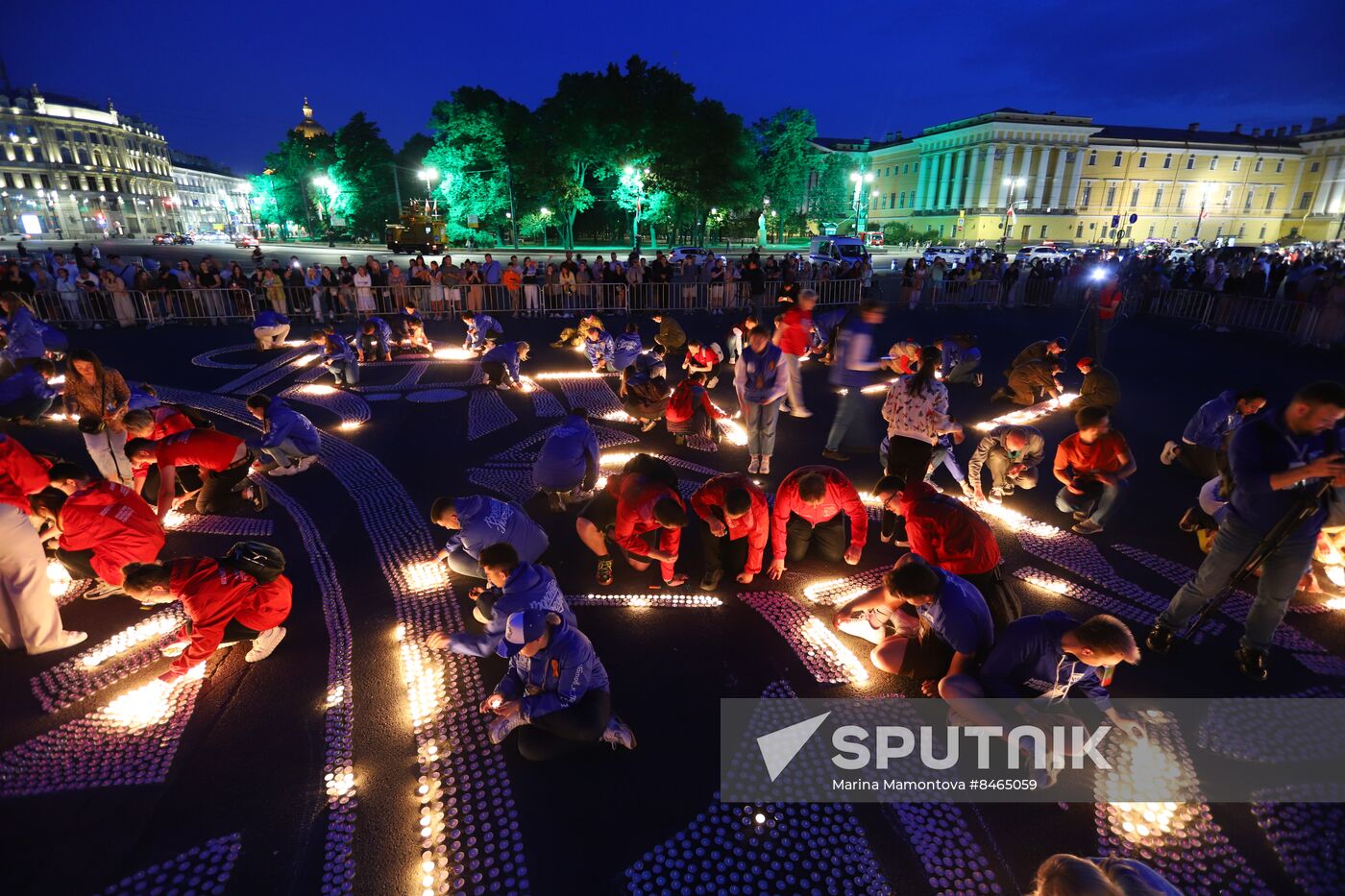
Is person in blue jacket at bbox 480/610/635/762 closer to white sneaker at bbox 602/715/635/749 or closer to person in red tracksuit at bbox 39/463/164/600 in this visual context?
white sneaker at bbox 602/715/635/749

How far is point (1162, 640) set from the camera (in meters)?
4.44

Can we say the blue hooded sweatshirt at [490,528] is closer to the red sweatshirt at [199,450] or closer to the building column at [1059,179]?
the red sweatshirt at [199,450]

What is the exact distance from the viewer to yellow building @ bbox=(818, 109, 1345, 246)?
223 feet

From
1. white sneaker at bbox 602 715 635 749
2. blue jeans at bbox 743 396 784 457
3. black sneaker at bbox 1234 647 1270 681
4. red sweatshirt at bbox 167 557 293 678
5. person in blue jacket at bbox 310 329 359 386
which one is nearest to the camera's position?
white sneaker at bbox 602 715 635 749

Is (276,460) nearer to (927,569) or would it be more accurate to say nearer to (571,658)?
(571,658)

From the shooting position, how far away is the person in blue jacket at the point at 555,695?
3.46 metres

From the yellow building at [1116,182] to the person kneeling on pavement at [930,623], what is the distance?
7456cm

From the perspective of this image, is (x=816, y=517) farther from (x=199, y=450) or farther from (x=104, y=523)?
(x=199, y=450)

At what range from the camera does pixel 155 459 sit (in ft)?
19.5

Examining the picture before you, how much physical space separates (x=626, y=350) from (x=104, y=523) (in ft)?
27.4

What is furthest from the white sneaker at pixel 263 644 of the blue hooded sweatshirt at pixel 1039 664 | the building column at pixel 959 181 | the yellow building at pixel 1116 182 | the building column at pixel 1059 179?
the building column at pixel 1059 179

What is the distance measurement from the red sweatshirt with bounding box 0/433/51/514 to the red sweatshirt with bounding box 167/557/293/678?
1.84 m

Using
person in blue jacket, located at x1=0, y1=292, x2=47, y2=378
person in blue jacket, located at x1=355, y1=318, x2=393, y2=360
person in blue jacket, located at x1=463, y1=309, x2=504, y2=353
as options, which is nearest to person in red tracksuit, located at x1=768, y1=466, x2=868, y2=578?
person in blue jacket, located at x1=463, y1=309, x2=504, y2=353

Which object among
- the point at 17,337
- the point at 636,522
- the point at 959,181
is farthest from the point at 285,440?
the point at 959,181
